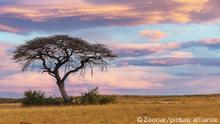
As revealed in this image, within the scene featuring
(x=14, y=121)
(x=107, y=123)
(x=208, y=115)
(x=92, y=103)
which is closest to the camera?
(x=107, y=123)

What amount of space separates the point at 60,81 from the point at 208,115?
26.3 meters

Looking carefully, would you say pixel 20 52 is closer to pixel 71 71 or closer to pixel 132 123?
pixel 71 71

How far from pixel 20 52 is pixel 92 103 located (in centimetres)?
962

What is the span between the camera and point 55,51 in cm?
5616

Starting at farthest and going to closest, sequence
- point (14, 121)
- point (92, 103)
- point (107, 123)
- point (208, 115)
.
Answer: point (92, 103)
point (208, 115)
point (14, 121)
point (107, 123)

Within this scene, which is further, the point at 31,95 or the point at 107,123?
the point at 31,95

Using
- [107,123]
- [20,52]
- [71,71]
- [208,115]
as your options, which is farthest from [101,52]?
[107,123]

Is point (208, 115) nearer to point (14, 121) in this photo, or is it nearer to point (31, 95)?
point (14, 121)

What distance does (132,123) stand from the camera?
2864cm

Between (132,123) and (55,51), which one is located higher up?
(55,51)

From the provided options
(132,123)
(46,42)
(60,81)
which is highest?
(46,42)

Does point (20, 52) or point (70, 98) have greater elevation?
point (20, 52)

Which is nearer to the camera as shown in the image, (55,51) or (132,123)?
(132,123)

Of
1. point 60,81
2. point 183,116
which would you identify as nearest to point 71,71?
point 60,81
